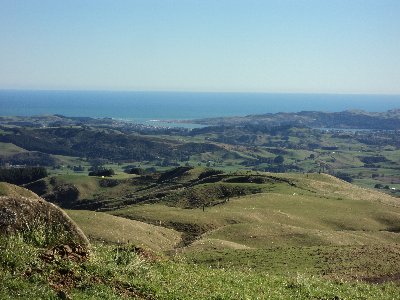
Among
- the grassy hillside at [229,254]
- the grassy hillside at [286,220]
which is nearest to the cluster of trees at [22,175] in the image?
the grassy hillside at [229,254]

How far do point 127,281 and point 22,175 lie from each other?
15450 cm

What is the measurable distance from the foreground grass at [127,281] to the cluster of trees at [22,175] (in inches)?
5822

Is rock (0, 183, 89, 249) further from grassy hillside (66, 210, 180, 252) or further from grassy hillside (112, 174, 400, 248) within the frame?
grassy hillside (112, 174, 400, 248)

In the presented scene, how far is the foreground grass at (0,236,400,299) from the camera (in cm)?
1548

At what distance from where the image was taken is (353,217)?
70.1 meters

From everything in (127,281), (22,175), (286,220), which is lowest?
(22,175)

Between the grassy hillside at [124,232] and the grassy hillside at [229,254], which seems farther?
the grassy hillside at [124,232]

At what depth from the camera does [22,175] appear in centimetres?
16038

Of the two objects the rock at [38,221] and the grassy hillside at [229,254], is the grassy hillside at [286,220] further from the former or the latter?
the rock at [38,221]

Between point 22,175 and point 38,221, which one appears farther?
point 22,175

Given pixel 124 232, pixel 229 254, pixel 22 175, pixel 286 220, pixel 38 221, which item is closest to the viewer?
pixel 38 221

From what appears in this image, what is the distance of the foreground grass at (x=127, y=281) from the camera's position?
15477 millimetres

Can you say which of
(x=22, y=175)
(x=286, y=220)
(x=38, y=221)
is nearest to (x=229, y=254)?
(x=38, y=221)

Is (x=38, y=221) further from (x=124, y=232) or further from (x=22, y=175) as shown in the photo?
(x=22, y=175)
